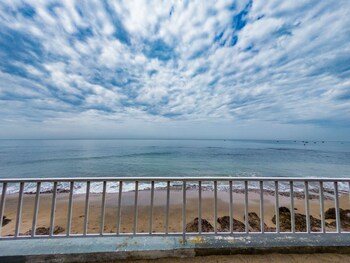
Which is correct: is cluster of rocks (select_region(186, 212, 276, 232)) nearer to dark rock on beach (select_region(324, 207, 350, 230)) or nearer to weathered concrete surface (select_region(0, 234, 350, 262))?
dark rock on beach (select_region(324, 207, 350, 230))

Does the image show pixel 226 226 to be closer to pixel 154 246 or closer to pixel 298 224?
pixel 298 224

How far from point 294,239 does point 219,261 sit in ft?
3.85

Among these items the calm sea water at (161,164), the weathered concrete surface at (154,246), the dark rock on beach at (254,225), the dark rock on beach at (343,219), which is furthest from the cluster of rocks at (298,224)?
the calm sea water at (161,164)

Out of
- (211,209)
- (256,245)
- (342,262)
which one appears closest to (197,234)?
(256,245)

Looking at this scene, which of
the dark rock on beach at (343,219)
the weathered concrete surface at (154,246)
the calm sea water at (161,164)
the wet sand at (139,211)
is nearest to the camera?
the weathered concrete surface at (154,246)

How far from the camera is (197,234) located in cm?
239

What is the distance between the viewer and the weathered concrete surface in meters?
2.07

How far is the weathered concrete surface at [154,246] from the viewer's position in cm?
207

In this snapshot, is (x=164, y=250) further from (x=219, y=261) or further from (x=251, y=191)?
(x=251, y=191)

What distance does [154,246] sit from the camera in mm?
2236

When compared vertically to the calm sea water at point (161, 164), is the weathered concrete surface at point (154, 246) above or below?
above

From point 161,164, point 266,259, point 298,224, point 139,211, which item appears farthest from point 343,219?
point 161,164

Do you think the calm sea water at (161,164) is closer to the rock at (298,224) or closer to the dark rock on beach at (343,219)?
the dark rock on beach at (343,219)

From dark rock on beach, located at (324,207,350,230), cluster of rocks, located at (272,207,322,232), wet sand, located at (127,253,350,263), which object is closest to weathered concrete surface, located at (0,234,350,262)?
wet sand, located at (127,253,350,263)
